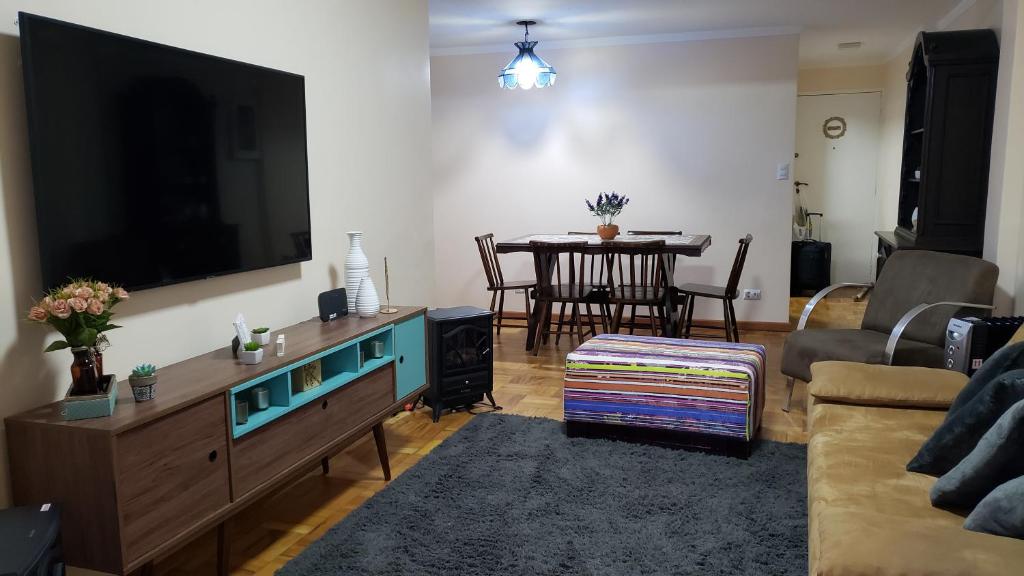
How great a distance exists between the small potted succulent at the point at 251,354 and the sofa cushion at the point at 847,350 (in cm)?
245

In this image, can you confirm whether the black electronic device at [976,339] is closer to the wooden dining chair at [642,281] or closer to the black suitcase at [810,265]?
the wooden dining chair at [642,281]

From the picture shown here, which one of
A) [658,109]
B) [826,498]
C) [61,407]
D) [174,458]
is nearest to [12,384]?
[61,407]

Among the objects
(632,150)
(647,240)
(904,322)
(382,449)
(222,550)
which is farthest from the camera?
(632,150)

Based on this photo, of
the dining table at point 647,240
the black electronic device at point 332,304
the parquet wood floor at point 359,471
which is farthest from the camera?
the dining table at point 647,240

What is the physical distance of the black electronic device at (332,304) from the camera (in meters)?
2.95

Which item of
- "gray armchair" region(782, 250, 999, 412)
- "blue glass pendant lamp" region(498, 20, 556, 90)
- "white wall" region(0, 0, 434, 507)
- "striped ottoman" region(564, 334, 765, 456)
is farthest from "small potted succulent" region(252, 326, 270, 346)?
"blue glass pendant lamp" region(498, 20, 556, 90)

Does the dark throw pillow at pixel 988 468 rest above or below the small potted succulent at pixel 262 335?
below

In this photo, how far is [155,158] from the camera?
7.25 feet

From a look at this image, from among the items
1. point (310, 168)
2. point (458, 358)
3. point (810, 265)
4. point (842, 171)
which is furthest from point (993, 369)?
point (842, 171)

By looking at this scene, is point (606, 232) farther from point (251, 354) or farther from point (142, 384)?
point (142, 384)

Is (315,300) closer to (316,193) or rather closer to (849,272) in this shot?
(316,193)

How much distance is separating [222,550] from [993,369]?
7.26ft

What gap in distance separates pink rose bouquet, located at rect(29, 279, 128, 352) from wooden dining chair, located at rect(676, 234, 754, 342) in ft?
12.7

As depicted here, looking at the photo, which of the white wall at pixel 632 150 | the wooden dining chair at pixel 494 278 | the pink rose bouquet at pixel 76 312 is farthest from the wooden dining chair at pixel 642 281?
the pink rose bouquet at pixel 76 312
